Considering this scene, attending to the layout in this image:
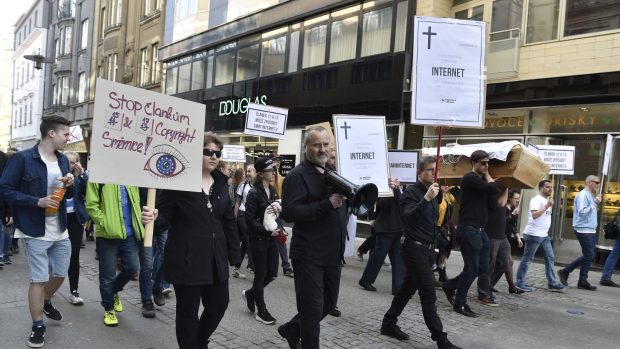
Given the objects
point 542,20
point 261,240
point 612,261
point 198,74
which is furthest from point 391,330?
point 198,74

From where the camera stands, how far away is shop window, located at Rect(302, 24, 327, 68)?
1666 cm

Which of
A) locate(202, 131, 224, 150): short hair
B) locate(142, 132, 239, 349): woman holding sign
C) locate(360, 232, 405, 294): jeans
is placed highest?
locate(202, 131, 224, 150): short hair

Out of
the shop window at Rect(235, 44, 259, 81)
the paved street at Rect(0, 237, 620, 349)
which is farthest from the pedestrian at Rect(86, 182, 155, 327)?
the shop window at Rect(235, 44, 259, 81)

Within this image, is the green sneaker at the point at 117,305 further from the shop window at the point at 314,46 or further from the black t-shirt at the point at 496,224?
the shop window at the point at 314,46

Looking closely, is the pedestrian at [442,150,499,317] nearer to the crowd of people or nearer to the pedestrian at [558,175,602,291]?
the crowd of people

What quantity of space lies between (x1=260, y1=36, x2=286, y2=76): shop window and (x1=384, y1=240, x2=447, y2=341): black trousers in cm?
1429

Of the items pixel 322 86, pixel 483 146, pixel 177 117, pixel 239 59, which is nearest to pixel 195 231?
pixel 177 117

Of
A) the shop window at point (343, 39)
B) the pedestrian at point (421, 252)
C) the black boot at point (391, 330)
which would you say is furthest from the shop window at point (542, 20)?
the black boot at point (391, 330)

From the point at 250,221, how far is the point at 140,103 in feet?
7.87

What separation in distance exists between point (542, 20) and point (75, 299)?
11566 millimetres

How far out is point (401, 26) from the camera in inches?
560

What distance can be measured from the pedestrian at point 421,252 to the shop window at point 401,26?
9.69m

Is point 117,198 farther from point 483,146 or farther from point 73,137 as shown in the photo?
point 73,137

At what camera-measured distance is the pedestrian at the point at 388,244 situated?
7.31 m
